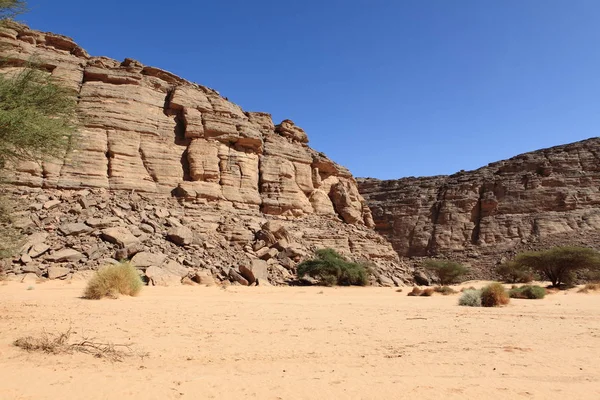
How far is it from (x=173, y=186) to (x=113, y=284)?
687 inches

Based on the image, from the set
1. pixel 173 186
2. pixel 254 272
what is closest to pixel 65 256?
pixel 254 272

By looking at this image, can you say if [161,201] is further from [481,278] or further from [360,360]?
[481,278]

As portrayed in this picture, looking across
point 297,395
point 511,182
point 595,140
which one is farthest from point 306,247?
point 595,140

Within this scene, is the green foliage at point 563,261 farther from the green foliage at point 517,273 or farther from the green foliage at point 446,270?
the green foliage at point 446,270

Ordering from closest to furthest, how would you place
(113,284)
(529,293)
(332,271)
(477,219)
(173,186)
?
(113,284)
(529,293)
(332,271)
(173,186)
(477,219)

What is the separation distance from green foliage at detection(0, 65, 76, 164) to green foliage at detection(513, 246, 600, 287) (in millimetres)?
34885

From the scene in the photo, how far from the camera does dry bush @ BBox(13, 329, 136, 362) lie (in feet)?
19.8

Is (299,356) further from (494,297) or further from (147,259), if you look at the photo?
(147,259)

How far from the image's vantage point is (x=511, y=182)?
5931 centimetres

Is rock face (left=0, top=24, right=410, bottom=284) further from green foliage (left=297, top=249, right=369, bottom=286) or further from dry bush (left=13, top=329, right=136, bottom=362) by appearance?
dry bush (left=13, top=329, right=136, bottom=362)

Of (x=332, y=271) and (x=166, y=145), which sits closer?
A: (x=332, y=271)

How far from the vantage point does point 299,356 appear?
643 cm

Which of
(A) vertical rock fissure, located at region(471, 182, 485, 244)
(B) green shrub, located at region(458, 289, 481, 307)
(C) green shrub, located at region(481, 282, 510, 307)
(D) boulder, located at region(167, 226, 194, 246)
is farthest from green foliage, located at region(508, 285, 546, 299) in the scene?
(A) vertical rock fissure, located at region(471, 182, 485, 244)

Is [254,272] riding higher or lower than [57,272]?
lower
